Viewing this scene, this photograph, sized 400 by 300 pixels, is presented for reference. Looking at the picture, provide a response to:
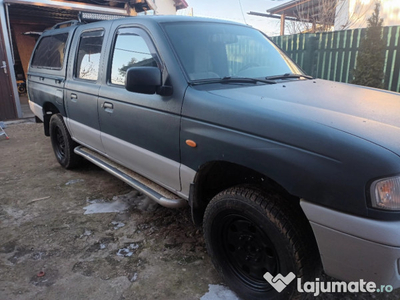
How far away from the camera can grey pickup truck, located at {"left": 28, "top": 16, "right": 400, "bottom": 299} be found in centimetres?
154

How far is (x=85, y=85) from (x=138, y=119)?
125 cm

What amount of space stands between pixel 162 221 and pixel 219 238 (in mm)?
1156

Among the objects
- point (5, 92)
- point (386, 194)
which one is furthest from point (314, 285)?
point (5, 92)

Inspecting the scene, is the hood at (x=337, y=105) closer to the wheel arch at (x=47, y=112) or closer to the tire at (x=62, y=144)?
the tire at (x=62, y=144)

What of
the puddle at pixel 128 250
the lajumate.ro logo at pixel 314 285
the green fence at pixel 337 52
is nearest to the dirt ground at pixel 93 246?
the puddle at pixel 128 250

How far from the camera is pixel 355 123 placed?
68.2 inches

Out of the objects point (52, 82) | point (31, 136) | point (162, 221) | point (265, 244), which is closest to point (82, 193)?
point (162, 221)

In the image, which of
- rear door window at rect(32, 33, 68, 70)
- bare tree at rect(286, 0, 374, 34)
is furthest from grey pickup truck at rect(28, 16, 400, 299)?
bare tree at rect(286, 0, 374, 34)

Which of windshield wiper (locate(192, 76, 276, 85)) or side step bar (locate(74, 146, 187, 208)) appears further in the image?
side step bar (locate(74, 146, 187, 208))

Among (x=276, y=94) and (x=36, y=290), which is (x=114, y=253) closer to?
(x=36, y=290)

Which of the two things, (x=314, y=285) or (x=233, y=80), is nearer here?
(x=314, y=285)

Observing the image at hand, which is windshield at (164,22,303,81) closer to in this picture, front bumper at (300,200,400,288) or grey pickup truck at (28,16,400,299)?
grey pickup truck at (28,16,400,299)

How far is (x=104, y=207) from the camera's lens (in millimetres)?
3689

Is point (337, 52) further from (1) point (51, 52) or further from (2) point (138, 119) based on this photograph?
(2) point (138, 119)
